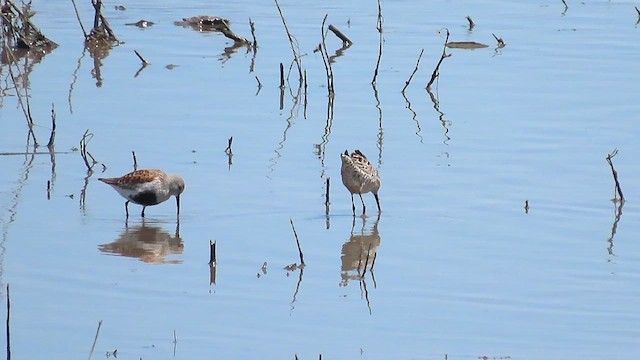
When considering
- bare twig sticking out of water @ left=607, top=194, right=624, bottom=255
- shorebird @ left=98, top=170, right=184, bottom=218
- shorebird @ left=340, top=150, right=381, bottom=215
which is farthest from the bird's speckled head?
bare twig sticking out of water @ left=607, top=194, right=624, bottom=255

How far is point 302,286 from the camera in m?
8.44

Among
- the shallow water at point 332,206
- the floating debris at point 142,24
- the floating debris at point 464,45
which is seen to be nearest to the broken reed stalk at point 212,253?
the shallow water at point 332,206

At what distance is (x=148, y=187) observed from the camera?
33.0 ft

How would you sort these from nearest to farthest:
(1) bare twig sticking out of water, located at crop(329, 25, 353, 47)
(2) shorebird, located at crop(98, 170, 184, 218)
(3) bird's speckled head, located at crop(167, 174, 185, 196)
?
(2) shorebird, located at crop(98, 170, 184, 218) < (3) bird's speckled head, located at crop(167, 174, 185, 196) < (1) bare twig sticking out of water, located at crop(329, 25, 353, 47)

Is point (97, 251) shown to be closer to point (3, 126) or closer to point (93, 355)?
point (93, 355)

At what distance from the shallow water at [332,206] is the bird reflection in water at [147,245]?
30 millimetres

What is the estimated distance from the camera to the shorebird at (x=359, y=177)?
10430 millimetres

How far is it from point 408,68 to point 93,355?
378 inches

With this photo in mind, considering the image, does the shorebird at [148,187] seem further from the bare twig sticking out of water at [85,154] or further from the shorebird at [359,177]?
the shorebird at [359,177]

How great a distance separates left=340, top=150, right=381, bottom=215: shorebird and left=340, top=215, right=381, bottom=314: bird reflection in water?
0.76 ft

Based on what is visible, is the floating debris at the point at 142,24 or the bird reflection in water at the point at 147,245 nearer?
the bird reflection in water at the point at 147,245

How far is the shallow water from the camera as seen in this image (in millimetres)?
7660

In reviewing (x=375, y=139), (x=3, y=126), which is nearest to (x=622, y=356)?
(x=375, y=139)

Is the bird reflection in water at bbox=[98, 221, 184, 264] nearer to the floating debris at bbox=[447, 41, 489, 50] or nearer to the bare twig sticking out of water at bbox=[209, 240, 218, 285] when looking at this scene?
the bare twig sticking out of water at bbox=[209, 240, 218, 285]
